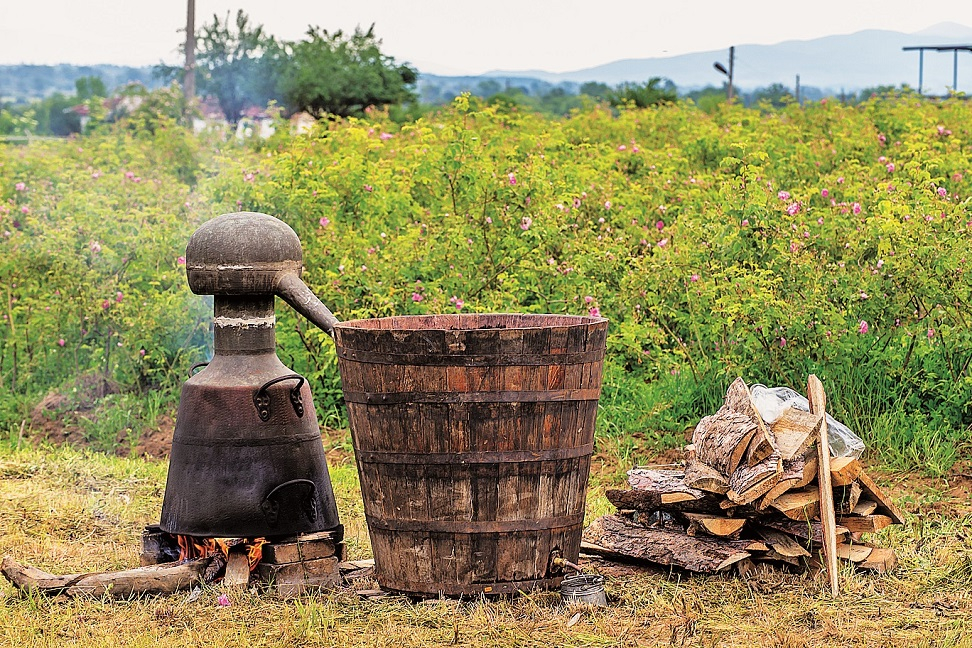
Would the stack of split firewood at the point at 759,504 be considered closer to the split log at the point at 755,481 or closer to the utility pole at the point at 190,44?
the split log at the point at 755,481

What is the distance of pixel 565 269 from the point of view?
723 cm

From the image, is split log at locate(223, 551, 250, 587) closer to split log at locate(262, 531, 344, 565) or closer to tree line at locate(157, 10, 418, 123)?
split log at locate(262, 531, 344, 565)

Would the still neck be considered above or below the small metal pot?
above

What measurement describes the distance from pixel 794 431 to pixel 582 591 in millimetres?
1056

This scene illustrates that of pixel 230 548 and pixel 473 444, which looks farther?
pixel 230 548

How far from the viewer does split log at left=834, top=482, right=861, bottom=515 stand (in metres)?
4.43

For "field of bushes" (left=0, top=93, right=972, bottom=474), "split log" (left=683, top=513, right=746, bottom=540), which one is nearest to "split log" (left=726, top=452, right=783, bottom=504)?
"split log" (left=683, top=513, right=746, bottom=540)

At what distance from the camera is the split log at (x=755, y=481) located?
166 inches

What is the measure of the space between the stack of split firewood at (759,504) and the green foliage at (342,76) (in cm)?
2447

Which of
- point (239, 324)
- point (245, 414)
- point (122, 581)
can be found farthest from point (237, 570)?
point (239, 324)

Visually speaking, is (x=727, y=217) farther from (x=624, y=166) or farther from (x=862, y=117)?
(x=862, y=117)

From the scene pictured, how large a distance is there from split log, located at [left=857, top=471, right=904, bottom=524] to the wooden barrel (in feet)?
3.70

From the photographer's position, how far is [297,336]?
24.2ft

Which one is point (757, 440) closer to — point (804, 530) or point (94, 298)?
point (804, 530)
